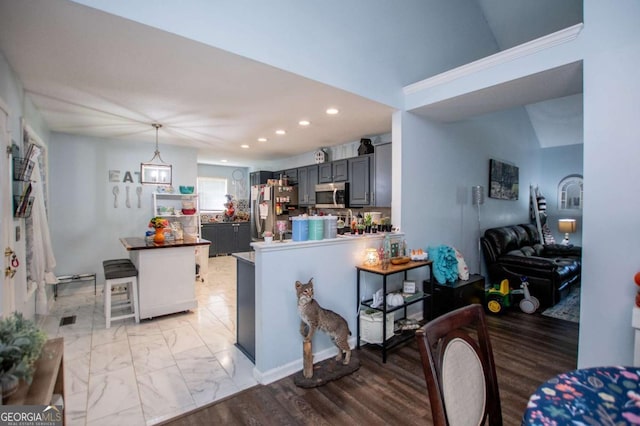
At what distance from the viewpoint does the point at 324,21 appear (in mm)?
2715

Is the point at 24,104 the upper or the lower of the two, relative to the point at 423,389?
upper

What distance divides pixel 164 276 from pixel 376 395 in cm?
271

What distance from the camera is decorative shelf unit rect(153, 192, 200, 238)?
5.32 meters

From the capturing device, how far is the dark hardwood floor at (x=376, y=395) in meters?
1.93

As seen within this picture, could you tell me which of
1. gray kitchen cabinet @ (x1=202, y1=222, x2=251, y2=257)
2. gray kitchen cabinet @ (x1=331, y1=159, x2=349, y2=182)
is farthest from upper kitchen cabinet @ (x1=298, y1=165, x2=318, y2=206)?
gray kitchen cabinet @ (x1=202, y1=222, x2=251, y2=257)

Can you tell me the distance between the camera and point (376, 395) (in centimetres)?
218

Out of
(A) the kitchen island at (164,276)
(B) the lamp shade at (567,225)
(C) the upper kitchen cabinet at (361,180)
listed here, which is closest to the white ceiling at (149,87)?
(C) the upper kitchen cabinet at (361,180)

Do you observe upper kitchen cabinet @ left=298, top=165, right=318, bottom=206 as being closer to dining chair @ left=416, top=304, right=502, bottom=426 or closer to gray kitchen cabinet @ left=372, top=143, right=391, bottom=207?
gray kitchen cabinet @ left=372, top=143, right=391, bottom=207

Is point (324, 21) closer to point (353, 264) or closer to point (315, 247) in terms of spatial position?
point (315, 247)

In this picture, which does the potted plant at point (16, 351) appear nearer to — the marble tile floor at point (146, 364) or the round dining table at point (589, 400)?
the marble tile floor at point (146, 364)

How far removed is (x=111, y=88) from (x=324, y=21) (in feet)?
6.90

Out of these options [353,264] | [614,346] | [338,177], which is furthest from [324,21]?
[614,346]

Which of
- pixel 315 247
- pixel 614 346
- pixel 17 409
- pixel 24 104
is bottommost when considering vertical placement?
pixel 614 346

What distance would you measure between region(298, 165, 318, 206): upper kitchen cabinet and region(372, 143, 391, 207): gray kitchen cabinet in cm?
168
